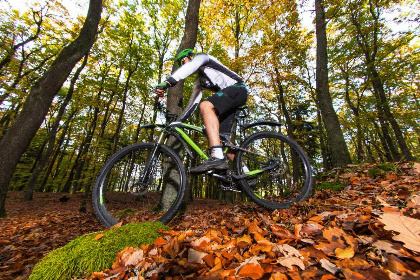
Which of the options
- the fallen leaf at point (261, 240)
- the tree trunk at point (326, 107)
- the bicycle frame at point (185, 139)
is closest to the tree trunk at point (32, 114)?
the bicycle frame at point (185, 139)

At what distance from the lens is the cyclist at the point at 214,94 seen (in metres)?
2.53

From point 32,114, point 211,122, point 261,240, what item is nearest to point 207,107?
point 211,122

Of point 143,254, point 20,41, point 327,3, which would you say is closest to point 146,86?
point 20,41

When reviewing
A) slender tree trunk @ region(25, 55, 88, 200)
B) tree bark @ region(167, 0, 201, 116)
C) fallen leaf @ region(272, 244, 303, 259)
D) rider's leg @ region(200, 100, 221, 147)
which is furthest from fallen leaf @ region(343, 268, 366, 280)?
slender tree trunk @ region(25, 55, 88, 200)

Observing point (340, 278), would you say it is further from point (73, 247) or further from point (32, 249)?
point (32, 249)

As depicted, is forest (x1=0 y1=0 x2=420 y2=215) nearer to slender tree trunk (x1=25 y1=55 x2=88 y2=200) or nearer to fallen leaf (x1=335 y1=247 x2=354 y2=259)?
slender tree trunk (x1=25 y1=55 x2=88 y2=200)

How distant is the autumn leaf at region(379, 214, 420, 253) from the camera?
87 centimetres

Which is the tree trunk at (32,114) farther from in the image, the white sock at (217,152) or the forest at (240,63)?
the white sock at (217,152)

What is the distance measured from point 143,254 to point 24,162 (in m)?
28.0

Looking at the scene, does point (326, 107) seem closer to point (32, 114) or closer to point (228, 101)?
point (228, 101)

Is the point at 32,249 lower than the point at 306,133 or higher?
lower

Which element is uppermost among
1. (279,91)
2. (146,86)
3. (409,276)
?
(146,86)

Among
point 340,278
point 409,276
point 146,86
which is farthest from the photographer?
point 146,86

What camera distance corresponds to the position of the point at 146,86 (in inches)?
651
